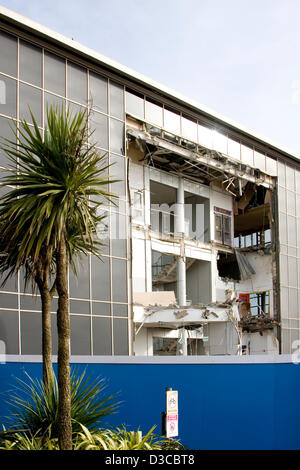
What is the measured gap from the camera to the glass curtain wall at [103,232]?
71.1 feet

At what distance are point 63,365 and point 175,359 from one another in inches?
147

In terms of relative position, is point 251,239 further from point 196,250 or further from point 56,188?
point 56,188

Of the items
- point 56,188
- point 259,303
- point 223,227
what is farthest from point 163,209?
point 56,188

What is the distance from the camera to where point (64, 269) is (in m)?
9.26

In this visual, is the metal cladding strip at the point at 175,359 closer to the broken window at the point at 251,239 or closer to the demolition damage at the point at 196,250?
the demolition damage at the point at 196,250

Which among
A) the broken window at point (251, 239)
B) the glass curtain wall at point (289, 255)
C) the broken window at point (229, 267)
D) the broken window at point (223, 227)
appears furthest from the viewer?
the broken window at point (251, 239)

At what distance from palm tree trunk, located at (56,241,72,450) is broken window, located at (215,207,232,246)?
29054mm

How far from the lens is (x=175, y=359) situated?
462 inches

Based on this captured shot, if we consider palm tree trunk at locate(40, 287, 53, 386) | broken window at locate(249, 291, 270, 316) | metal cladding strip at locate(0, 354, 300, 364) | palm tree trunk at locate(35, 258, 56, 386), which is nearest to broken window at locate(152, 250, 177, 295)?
broken window at locate(249, 291, 270, 316)

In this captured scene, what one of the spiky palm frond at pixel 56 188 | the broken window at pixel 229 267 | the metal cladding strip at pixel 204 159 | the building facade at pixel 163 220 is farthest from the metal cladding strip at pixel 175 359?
the broken window at pixel 229 267

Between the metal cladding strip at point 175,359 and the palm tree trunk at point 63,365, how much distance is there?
11.0 feet

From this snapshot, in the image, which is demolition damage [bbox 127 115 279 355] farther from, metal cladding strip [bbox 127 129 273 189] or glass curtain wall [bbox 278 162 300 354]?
glass curtain wall [bbox 278 162 300 354]
